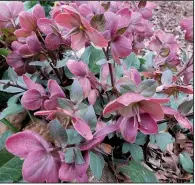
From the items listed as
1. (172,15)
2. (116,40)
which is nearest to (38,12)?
(116,40)

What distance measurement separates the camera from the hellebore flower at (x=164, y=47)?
1041mm

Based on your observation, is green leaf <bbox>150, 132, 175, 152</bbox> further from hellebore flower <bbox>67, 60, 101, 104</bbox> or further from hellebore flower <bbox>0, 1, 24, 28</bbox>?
hellebore flower <bbox>0, 1, 24, 28</bbox>

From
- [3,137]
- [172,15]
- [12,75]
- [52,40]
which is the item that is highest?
[52,40]

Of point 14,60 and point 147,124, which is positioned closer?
point 147,124

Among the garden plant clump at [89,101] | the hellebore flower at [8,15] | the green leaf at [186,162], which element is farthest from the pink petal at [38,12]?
the green leaf at [186,162]

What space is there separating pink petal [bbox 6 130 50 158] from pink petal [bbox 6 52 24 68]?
0.35 m

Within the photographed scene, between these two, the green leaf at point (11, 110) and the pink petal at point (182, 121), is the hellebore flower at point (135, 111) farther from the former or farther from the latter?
the green leaf at point (11, 110)

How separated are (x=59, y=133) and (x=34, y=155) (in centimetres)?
9

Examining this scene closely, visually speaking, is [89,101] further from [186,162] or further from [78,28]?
[186,162]

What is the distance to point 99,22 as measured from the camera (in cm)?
72

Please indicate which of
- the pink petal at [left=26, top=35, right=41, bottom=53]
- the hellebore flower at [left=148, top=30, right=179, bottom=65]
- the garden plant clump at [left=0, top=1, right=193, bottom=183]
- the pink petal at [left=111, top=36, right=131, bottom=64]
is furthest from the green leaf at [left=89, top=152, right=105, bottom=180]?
the hellebore flower at [left=148, top=30, right=179, bottom=65]

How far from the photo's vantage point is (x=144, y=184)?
828 mm

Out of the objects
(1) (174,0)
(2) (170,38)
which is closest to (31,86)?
(2) (170,38)

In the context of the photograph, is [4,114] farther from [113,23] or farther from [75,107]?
[113,23]
